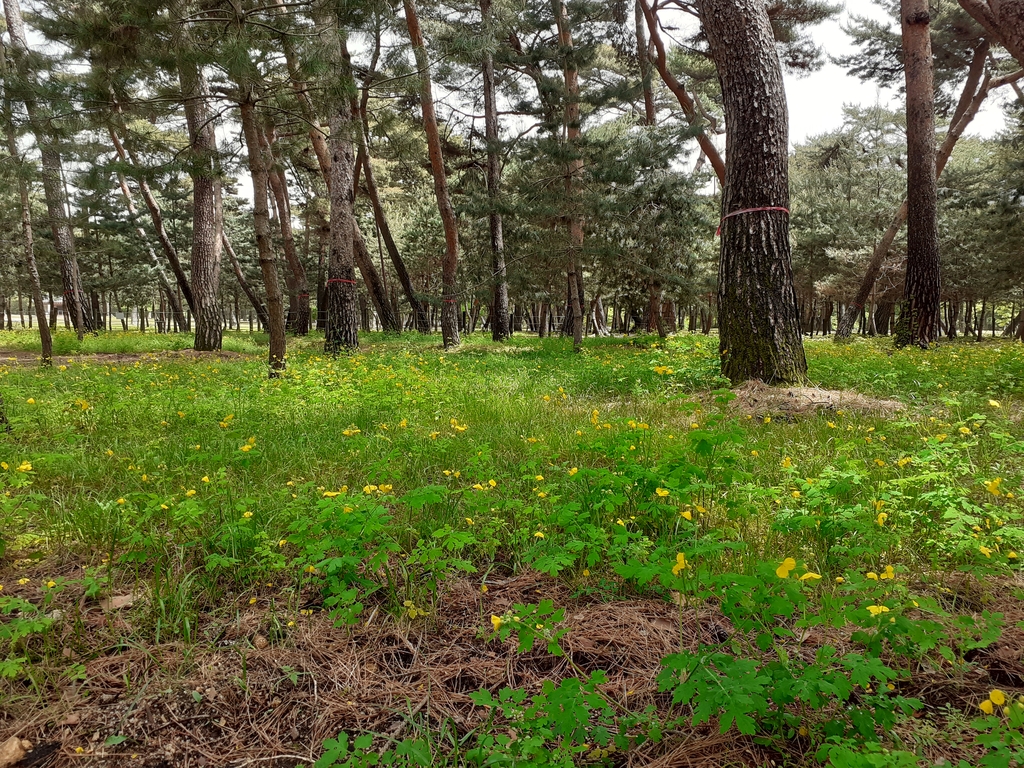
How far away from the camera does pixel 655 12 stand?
11.4m

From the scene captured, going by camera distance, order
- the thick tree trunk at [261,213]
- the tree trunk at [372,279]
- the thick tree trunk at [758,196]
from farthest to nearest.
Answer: the tree trunk at [372,279] < the thick tree trunk at [261,213] < the thick tree trunk at [758,196]

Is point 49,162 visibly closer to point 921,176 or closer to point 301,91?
point 301,91

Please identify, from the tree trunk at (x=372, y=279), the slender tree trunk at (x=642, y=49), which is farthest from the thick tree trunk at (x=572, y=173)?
the tree trunk at (x=372, y=279)

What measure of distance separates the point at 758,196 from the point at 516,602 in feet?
16.4

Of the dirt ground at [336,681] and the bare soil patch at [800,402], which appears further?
the bare soil patch at [800,402]

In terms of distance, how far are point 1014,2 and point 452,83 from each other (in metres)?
14.2

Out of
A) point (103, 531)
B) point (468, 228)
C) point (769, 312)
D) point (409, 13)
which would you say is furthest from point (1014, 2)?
point (468, 228)

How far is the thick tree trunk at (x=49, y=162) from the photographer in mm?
7418

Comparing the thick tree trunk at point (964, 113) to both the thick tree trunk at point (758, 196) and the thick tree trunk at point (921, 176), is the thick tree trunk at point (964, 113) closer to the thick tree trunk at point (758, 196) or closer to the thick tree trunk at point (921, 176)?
the thick tree trunk at point (921, 176)

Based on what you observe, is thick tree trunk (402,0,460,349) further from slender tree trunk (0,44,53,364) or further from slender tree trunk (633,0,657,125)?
slender tree trunk (0,44,53,364)

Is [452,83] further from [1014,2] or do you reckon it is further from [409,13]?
[1014,2]

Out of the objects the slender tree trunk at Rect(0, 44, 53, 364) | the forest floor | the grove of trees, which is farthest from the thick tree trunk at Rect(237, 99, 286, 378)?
the slender tree trunk at Rect(0, 44, 53, 364)

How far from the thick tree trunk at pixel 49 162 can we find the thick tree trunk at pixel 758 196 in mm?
9032

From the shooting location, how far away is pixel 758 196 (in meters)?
5.30
